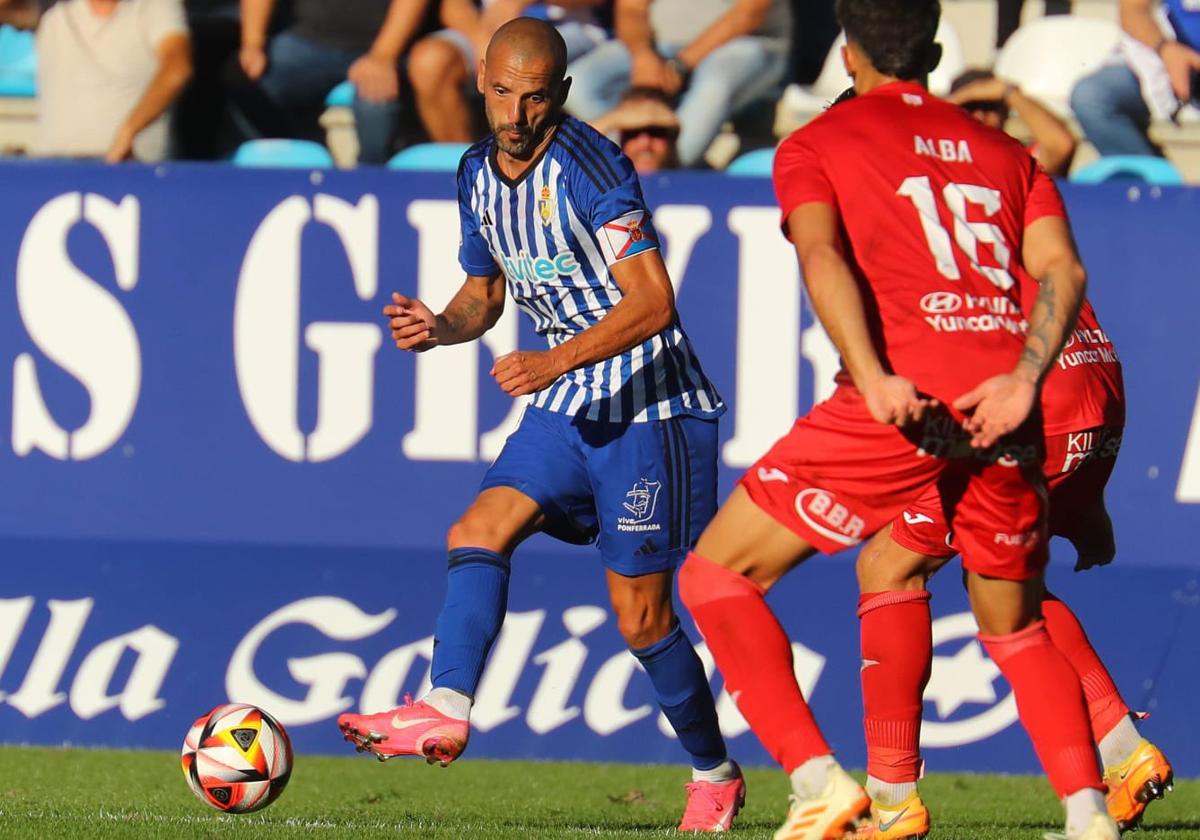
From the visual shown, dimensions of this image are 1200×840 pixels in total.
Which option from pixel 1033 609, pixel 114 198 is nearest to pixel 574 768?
pixel 114 198

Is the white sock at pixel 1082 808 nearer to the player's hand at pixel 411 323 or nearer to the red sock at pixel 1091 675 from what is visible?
the red sock at pixel 1091 675

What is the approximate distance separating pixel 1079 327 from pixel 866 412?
1.62 m

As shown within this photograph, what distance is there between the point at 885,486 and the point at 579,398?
4.95 ft

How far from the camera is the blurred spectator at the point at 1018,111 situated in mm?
8898

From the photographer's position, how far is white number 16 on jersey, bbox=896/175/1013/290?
4.54 meters

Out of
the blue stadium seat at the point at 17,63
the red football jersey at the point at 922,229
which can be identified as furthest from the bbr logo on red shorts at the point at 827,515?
the blue stadium seat at the point at 17,63

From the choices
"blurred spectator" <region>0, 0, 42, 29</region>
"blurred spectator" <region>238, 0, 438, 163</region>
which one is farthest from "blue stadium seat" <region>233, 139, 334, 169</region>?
"blurred spectator" <region>0, 0, 42, 29</region>

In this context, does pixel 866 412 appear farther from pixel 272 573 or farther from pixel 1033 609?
pixel 272 573

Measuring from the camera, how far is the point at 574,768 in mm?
8078

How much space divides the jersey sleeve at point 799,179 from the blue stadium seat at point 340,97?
485cm

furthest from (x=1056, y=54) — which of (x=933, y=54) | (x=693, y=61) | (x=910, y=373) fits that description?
(x=910, y=373)

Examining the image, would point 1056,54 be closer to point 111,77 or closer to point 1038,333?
point 111,77

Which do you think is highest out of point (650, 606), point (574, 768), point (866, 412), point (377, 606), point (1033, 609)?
point (866, 412)

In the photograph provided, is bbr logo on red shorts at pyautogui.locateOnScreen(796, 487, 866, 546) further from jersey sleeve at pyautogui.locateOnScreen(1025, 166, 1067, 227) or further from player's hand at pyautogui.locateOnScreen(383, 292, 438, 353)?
player's hand at pyautogui.locateOnScreen(383, 292, 438, 353)
